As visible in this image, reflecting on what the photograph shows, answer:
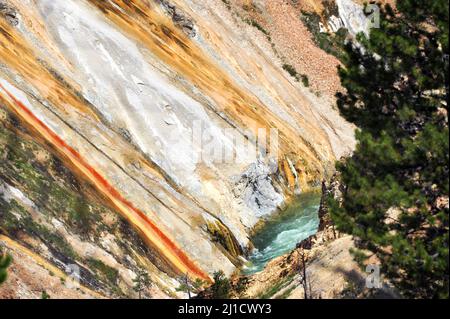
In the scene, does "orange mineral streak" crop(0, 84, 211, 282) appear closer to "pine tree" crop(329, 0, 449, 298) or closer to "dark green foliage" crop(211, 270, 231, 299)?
"dark green foliage" crop(211, 270, 231, 299)

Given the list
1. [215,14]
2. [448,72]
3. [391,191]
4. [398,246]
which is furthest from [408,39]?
[215,14]

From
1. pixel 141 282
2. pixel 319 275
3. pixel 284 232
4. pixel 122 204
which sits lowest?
pixel 319 275

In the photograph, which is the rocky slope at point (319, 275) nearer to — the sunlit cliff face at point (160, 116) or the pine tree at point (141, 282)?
the pine tree at point (141, 282)

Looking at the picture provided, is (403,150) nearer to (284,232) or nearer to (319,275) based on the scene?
(319,275)

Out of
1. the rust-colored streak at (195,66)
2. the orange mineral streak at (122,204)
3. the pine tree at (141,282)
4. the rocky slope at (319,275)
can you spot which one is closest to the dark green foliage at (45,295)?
the pine tree at (141,282)

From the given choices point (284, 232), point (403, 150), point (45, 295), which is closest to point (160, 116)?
point (284, 232)

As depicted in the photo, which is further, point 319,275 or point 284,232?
point 284,232

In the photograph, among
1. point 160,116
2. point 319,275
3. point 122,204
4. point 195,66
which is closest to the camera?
point 319,275

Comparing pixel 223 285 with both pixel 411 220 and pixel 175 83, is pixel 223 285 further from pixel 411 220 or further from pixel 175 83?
pixel 175 83
